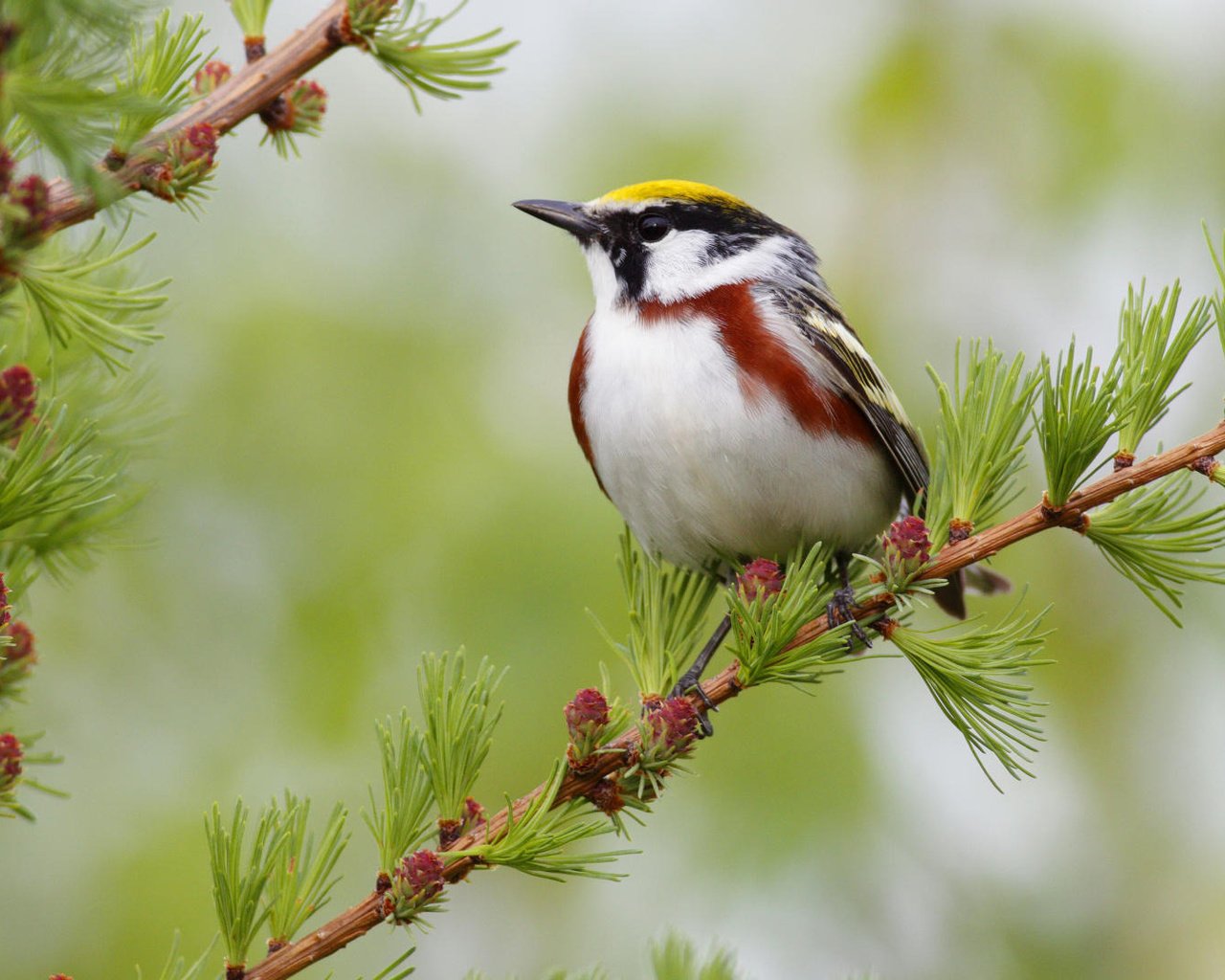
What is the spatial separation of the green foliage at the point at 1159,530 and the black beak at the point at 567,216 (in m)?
1.72

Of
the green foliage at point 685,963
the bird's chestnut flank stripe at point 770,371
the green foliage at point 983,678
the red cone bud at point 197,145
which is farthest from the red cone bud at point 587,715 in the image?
the bird's chestnut flank stripe at point 770,371

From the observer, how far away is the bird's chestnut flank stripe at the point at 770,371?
2680mm

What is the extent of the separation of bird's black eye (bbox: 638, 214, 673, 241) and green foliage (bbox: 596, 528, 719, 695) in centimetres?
114

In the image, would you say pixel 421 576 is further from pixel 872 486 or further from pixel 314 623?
pixel 872 486

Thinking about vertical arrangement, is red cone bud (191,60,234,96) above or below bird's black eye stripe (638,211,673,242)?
above

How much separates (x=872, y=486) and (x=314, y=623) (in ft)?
4.52

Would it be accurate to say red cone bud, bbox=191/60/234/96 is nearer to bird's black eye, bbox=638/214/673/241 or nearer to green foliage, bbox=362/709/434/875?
green foliage, bbox=362/709/434/875

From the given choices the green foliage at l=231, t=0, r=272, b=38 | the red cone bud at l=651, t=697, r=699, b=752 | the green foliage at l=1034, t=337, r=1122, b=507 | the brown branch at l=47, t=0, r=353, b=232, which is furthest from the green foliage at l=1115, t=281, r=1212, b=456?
the green foliage at l=231, t=0, r=272, b=38

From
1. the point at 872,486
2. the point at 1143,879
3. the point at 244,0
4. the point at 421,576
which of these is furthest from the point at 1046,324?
the point at 244,0

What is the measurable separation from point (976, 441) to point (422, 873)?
1.04 m

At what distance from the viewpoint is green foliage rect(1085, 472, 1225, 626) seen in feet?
5.76

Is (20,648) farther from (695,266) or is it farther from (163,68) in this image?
(695,266)

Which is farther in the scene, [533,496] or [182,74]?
[533,496]

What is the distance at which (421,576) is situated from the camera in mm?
3084
